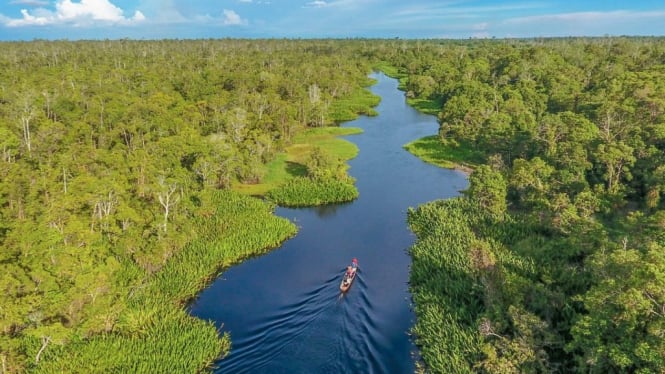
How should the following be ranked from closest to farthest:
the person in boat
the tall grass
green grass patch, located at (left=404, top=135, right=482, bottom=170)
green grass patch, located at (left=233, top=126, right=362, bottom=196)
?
1. the tall grass
2. the person in boat
3. green grass patch, located at (left=233, top=126, right=362, bottom=196)
4. green grass patch, located at (left=404, top=135, right=482, bottom=170)

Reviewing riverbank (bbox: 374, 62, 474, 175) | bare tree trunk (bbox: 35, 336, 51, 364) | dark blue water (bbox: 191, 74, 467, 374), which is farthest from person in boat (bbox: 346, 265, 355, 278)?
riverbank (bbox: 374, 62, 474, 175)

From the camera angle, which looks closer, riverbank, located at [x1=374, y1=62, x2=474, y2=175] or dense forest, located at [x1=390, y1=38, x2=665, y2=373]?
dense forest, located at [x1=390, y1=38, x2=665, y2=373]

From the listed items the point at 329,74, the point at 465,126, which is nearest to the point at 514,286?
the point at 465,126

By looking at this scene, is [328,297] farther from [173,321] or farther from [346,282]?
[173,321]

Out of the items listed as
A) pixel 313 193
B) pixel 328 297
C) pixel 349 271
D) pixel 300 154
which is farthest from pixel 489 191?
pixel 300 154

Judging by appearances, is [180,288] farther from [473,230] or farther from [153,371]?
[473,230]

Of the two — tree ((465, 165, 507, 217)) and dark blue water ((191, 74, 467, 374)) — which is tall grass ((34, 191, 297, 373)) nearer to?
dark blue water ((191, 74, 467, 374))

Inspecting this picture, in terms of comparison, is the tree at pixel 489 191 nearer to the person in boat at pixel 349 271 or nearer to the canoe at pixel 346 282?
the person in boat at pixel 349 271

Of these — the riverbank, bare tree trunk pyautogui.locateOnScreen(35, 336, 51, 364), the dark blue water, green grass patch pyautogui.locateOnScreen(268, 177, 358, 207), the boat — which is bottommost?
the dark blue water
